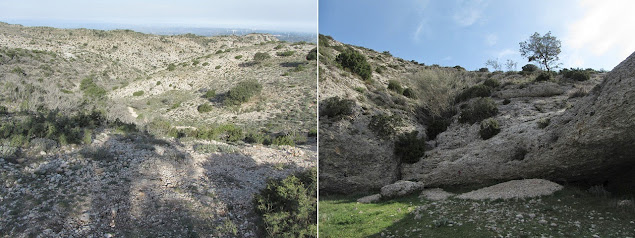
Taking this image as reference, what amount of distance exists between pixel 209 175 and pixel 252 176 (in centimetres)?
129

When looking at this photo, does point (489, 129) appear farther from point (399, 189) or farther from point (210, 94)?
point (210, 94)

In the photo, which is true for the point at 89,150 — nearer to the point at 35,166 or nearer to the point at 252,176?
the point at 35,166

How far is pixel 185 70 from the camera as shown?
32.7 meters

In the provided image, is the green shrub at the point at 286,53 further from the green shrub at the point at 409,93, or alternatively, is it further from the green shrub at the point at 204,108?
the green shrub at the point at 409,93

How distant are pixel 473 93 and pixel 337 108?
10.8 meters

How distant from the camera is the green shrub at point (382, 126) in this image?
46.3ft

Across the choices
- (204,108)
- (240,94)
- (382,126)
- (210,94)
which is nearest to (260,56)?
(210,94)

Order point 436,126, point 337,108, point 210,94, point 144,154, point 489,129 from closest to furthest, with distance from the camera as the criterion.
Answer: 1. point 144,154
2. point 489,129
3. point 337,108
4. point 436,126
5. point 210,94

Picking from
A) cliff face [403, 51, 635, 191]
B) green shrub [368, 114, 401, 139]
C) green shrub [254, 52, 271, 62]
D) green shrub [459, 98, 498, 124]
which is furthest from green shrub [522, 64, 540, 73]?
green shrub [254, 52, 271, 62]

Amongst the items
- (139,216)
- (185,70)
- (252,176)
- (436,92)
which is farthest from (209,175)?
(185,70)

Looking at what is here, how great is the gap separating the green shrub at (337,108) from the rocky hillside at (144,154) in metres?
1.79

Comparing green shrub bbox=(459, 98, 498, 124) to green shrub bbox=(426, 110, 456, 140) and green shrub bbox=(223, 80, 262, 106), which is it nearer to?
green shrub bbox=(426, 110, 456, 140)

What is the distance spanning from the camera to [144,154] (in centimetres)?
961

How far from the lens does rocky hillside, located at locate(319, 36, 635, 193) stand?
7.89m
